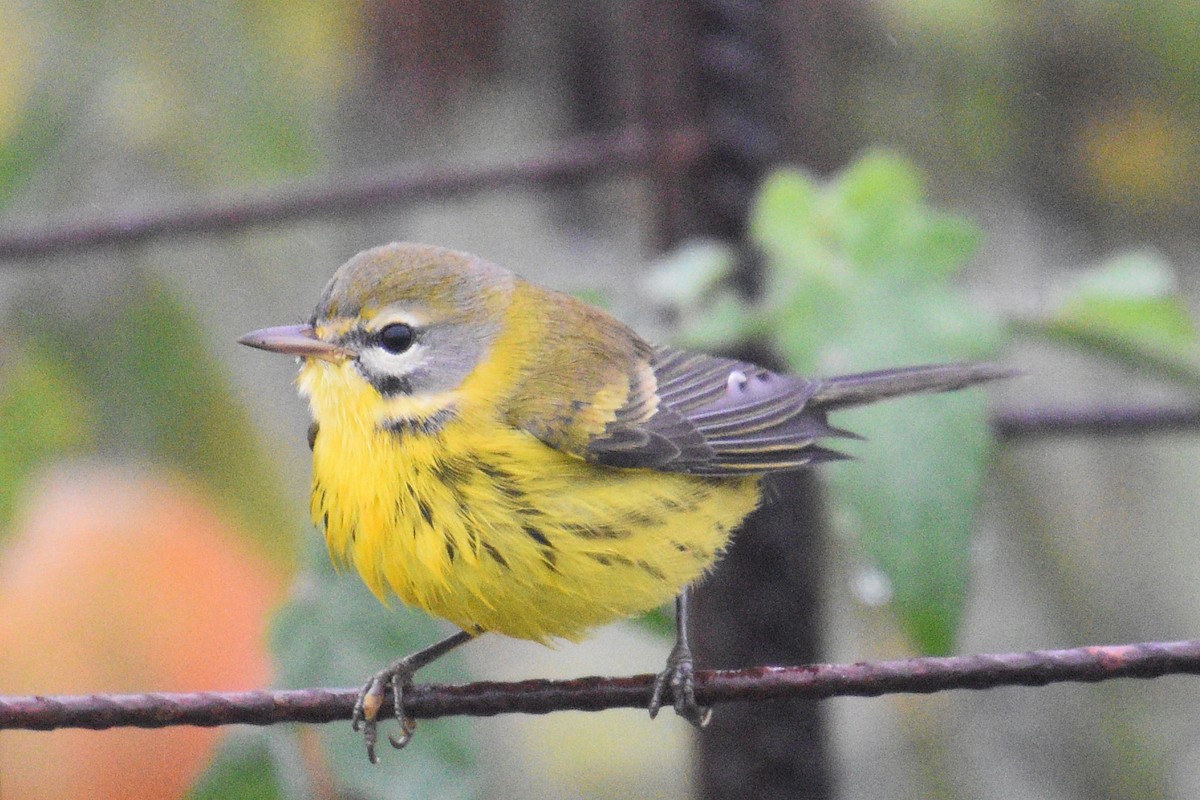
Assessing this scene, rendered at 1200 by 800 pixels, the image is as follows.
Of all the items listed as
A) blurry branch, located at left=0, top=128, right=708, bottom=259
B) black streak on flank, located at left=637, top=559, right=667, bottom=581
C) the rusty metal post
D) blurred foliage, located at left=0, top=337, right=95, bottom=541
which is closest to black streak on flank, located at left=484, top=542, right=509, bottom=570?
black streak on flank, located at left=637, top=559, right=667, bottom=581

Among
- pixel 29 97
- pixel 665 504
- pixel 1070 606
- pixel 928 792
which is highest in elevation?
pixel 29 97

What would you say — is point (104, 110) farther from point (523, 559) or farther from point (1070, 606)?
point (1070, 606)

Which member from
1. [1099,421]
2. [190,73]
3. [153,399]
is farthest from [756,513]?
[190,73]

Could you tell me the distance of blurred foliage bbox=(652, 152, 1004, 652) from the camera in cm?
205

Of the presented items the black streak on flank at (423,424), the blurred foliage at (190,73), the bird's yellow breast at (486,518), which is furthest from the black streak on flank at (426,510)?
the blurred foliage at (190,73)

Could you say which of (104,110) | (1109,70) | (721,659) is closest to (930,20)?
(1109,70)

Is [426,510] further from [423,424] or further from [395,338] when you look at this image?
[395,338]

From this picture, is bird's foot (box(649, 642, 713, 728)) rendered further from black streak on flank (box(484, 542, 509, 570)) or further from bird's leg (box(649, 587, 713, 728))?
black streak on flank (box(484, 542, 509, 570))

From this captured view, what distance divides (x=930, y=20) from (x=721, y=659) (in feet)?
6.08

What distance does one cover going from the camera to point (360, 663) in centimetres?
219

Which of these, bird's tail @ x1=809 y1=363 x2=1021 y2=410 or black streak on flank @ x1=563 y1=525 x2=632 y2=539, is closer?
black streak on flank @ x1=563 y1=525 x2=632 y2=539

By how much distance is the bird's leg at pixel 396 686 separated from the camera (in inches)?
73.9

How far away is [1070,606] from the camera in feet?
12.0

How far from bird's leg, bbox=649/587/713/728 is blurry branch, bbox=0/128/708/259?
3.11 ft
